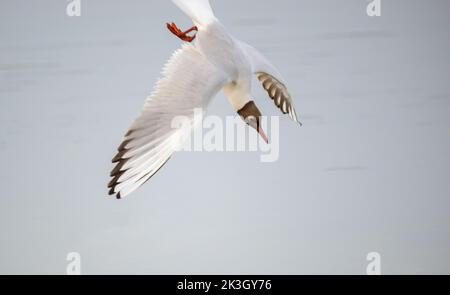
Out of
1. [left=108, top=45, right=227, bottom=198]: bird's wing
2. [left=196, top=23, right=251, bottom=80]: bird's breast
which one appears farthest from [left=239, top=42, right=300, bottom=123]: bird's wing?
[left=108, top=45, right=227, bottom=198]: bird's wing

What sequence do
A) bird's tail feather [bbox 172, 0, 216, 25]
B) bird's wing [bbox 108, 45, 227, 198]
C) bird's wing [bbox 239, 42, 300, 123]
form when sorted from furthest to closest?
bird's wing [bbox 239, 42, 300, 123] → bird's tail feather [bbox 172, 0, 216, 25] → bird's wing [bbox 108, 45, 227, 198]

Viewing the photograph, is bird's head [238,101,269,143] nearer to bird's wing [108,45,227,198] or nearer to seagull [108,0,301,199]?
seagull [108,0,301,199]

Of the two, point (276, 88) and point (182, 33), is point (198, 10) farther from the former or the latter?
point (276, 88)

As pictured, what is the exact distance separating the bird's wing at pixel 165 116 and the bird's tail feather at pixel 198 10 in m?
0.21

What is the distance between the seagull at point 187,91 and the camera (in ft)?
9.59

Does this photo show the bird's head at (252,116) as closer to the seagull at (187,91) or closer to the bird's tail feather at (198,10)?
the seagull at (187,91)

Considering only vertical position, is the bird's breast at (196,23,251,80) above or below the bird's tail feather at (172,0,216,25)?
below

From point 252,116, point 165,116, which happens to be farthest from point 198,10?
point 165,116

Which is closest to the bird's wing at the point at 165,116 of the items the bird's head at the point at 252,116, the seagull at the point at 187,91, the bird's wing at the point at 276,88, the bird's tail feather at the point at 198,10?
the seagull at the point at 187,91

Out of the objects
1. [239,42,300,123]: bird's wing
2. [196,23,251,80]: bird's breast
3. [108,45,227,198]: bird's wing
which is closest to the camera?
[108,45,227,198]: bird's wing

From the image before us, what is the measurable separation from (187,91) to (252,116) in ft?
1.77

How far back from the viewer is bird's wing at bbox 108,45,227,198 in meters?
2.92

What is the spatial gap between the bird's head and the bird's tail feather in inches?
14.9

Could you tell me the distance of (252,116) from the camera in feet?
11.7
